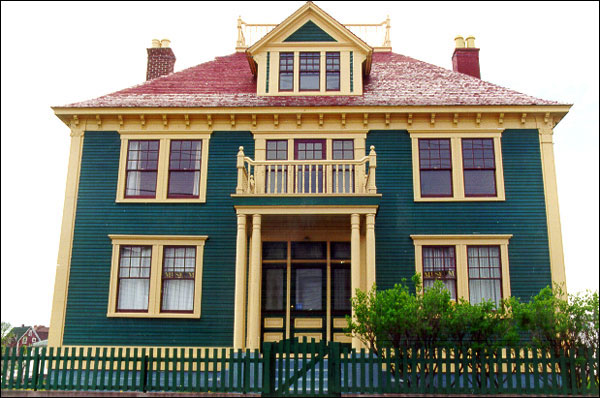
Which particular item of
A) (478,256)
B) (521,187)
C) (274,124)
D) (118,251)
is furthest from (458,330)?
(118,251)

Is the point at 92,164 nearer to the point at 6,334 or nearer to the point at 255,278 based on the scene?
the point at 6,334

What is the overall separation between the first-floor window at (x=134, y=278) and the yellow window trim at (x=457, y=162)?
8135 mm

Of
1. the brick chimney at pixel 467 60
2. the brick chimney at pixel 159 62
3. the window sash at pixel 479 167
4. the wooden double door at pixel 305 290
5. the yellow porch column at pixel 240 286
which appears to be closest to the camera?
the yellow porch column at pixel 240 286

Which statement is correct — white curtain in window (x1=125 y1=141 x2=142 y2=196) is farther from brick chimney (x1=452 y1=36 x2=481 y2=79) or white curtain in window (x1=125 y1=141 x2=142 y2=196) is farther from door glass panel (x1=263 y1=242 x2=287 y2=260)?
brick chimney (x1=452 y1=36 x2=481 y2=79)

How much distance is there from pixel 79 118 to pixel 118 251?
14.4 ft

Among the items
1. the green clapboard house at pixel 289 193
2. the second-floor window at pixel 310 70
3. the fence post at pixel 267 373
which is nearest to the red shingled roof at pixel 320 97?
the green clapboard house at pixel 289 193

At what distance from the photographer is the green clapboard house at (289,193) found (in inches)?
624

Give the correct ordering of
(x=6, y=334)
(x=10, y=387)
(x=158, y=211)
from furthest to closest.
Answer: (x=158, y=211), (x=6, y=334), (x=10, y=387)

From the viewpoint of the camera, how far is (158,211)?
16.7m

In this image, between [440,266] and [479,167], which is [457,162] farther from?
[440,266]

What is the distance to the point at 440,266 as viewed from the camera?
52.5ft

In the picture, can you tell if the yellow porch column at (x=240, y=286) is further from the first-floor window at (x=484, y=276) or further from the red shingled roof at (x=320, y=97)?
the first-floor window at (x=484, y=276)

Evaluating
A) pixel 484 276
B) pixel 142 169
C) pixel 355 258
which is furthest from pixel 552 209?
pixel 142 169

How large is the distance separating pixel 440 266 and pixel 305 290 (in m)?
3.98
